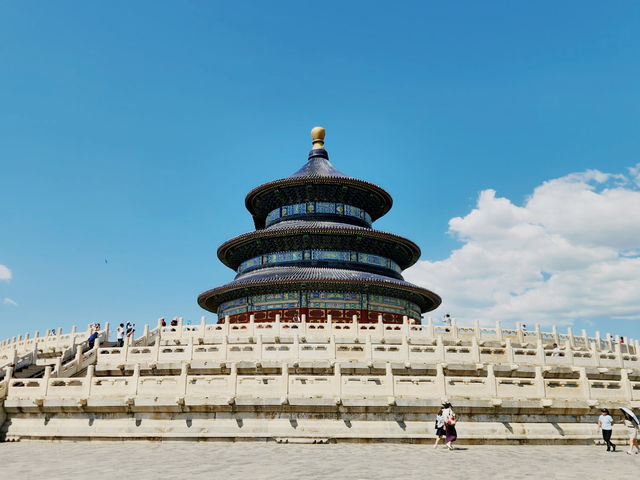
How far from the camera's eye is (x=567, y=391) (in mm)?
18953

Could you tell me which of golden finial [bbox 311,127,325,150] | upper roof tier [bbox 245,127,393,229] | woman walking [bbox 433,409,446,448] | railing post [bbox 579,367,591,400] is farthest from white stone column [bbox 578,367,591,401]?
golden finial [bbox 311,127,325,150]

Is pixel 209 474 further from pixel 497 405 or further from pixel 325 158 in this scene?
pixel 325 158

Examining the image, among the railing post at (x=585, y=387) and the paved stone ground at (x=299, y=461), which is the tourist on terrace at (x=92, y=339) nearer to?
the paved stone ground at (x=299, y=461)

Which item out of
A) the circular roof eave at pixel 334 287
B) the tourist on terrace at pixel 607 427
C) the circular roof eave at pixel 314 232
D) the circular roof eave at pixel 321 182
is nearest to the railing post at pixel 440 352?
the tourist on terrace at pixel 607 427

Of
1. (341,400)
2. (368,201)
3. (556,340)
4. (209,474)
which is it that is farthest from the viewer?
(368,201)

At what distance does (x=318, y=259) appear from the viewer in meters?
41.1

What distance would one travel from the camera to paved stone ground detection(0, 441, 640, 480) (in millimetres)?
12039

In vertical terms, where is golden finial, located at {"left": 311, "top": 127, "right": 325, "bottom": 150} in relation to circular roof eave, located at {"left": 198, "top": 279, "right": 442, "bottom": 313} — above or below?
above

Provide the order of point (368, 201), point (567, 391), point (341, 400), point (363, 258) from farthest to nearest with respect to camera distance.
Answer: point (368, 201) < point (363, 258) < point (567, 391) < point (341, 400)

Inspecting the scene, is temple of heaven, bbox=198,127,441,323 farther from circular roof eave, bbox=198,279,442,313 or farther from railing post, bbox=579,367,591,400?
railing post, bbox=579,367,591,400

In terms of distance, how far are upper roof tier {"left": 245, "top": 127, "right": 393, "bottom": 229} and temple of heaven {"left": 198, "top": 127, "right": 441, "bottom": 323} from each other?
8cm

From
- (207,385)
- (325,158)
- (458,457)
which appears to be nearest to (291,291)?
(325,158)

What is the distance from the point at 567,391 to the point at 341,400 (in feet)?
26.2

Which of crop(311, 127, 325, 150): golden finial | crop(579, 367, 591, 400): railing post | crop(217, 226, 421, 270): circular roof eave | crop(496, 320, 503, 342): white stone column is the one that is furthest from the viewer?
crop(311, 127, 325, 150): golden finial
